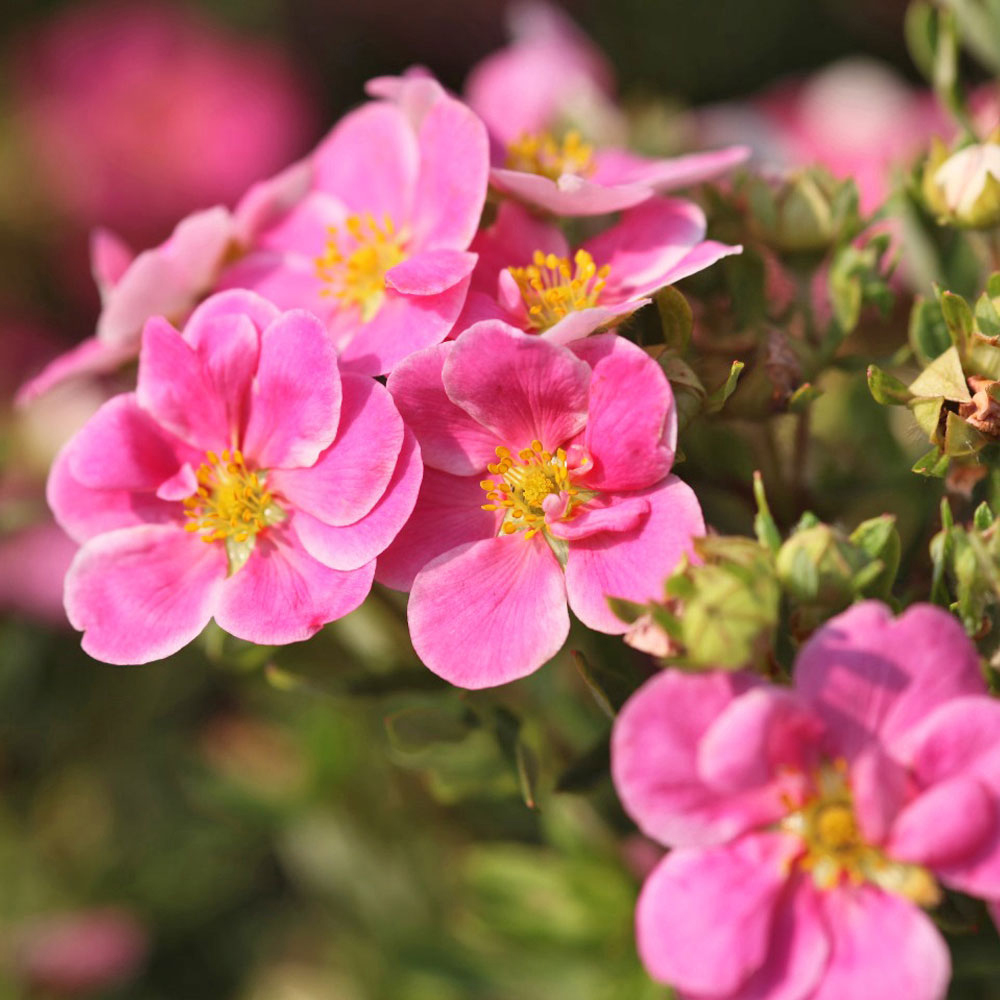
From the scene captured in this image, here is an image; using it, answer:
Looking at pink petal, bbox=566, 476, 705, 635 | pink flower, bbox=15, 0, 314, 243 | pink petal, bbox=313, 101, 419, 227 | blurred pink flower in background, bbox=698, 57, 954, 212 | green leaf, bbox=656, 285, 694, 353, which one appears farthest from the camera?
pink flower, bbox=15, 0, 314, 243

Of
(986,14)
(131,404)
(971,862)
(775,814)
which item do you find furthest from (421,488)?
(986,14)

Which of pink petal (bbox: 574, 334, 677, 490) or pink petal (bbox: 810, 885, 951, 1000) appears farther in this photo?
pink petal (bbox: 574, 334, 677, 490)

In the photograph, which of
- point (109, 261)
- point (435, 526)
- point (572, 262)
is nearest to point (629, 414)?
point (435, 526)

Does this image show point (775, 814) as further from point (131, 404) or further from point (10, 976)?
point (10, 976)

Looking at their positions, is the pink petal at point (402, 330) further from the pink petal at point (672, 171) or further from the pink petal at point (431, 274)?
the pink petal at point (672, 171)

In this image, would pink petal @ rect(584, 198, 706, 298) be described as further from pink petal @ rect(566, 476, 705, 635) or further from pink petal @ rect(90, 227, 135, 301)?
pink petal @ rect(90, 227, 135, 301)

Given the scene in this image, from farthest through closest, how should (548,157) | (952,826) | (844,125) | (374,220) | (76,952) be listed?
(844,125), (76,952), (548,157), (374,220), (952,826)

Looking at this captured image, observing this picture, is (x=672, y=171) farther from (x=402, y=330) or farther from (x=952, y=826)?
(x=952, y=826)

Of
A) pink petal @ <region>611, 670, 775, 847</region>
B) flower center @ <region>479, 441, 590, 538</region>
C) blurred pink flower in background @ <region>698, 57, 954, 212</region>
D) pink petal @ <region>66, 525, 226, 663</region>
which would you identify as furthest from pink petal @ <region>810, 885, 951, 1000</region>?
blurred pink flower in background @ <region>698, 57, 954, 212</region>
